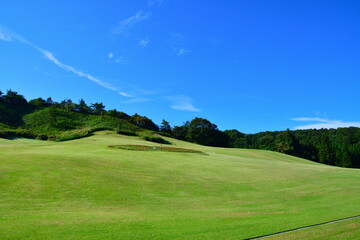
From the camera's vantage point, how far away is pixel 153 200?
16750 mm

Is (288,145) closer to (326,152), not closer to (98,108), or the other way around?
(326,152)

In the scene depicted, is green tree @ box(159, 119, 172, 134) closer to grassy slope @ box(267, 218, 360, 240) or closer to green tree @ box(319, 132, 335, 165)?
green tree @ box(319, 132, 335, 165)

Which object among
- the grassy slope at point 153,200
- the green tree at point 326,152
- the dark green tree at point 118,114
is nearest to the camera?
the grassy slope at point 153,200

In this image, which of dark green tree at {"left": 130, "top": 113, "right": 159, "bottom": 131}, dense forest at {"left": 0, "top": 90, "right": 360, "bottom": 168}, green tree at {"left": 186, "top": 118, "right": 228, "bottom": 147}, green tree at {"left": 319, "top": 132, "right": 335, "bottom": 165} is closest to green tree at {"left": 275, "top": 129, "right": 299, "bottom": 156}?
dense forest at {"left": 0, "top": 90, "right": 360, "bottom": 168}

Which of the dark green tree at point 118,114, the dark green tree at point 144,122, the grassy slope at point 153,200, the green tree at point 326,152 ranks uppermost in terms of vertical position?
the dark green tree at point 118,114

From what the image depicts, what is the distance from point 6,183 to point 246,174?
2251cm

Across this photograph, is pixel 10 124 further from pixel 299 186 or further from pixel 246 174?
pixel 299 186

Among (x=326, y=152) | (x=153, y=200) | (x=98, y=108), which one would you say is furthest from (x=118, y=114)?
(x=153, y=200)

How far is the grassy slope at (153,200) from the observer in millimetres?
10359

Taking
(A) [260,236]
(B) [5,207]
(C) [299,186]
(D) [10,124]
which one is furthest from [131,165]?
(D) [10,124]

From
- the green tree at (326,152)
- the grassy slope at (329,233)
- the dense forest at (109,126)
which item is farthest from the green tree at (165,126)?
the grassy slope at (329,233)

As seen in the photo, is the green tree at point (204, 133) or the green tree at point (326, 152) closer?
the green tree at point (326, 152)

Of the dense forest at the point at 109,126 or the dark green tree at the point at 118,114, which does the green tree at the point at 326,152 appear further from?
the dark green tree at the point at 118,114

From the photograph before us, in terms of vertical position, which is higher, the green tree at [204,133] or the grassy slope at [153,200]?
the green tree at [204,133]
